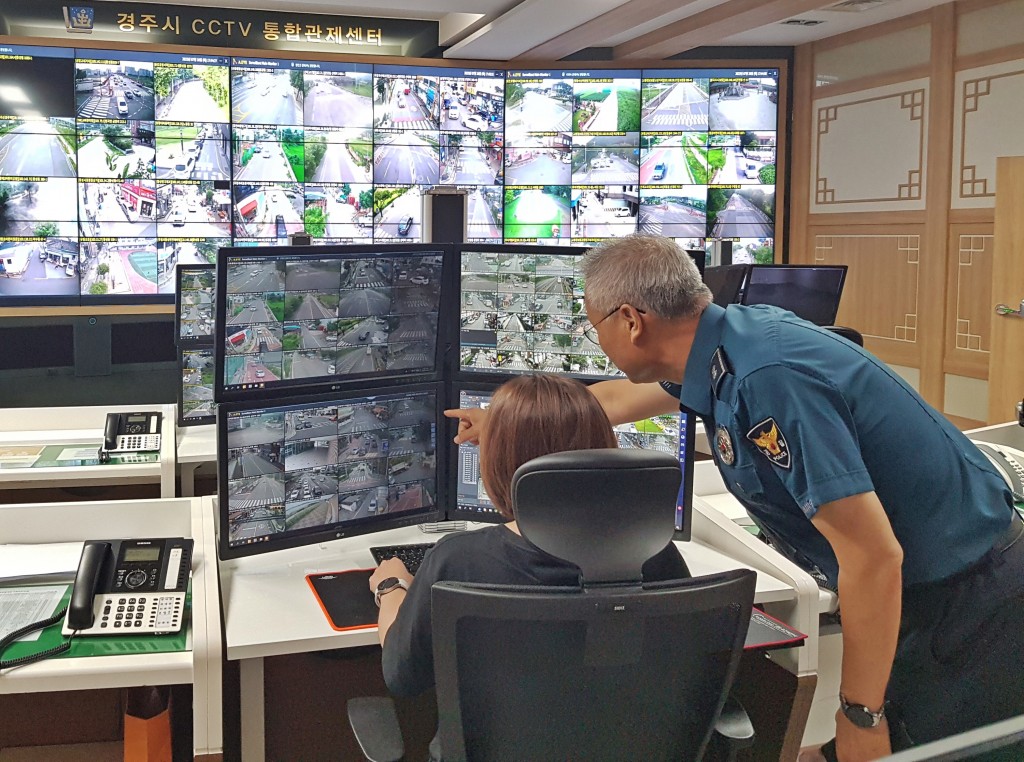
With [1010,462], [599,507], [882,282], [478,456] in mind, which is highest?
[882,282]

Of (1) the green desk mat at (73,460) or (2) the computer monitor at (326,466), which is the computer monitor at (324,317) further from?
(1) the green desk mat at (73,460)

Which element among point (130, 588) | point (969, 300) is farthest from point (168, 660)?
point (969, 300)

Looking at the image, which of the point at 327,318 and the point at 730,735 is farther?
the point at 327,318

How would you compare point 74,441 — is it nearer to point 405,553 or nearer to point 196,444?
point 196,444

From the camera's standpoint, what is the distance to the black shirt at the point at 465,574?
4.14 ft

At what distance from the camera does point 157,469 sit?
317cm

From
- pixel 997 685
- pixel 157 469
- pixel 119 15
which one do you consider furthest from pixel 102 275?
pixel 997 685

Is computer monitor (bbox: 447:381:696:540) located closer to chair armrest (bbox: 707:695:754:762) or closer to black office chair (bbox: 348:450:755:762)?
chair armrest (bbox: 707:695:754:762)

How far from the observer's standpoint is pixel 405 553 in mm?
2057

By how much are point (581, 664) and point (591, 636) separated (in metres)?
0.05

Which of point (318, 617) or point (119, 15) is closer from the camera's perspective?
point (318, 617)

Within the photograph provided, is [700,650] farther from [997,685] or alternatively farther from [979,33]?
[979,33]

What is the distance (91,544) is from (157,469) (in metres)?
1.46

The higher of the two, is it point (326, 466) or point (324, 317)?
point (324, 317)
